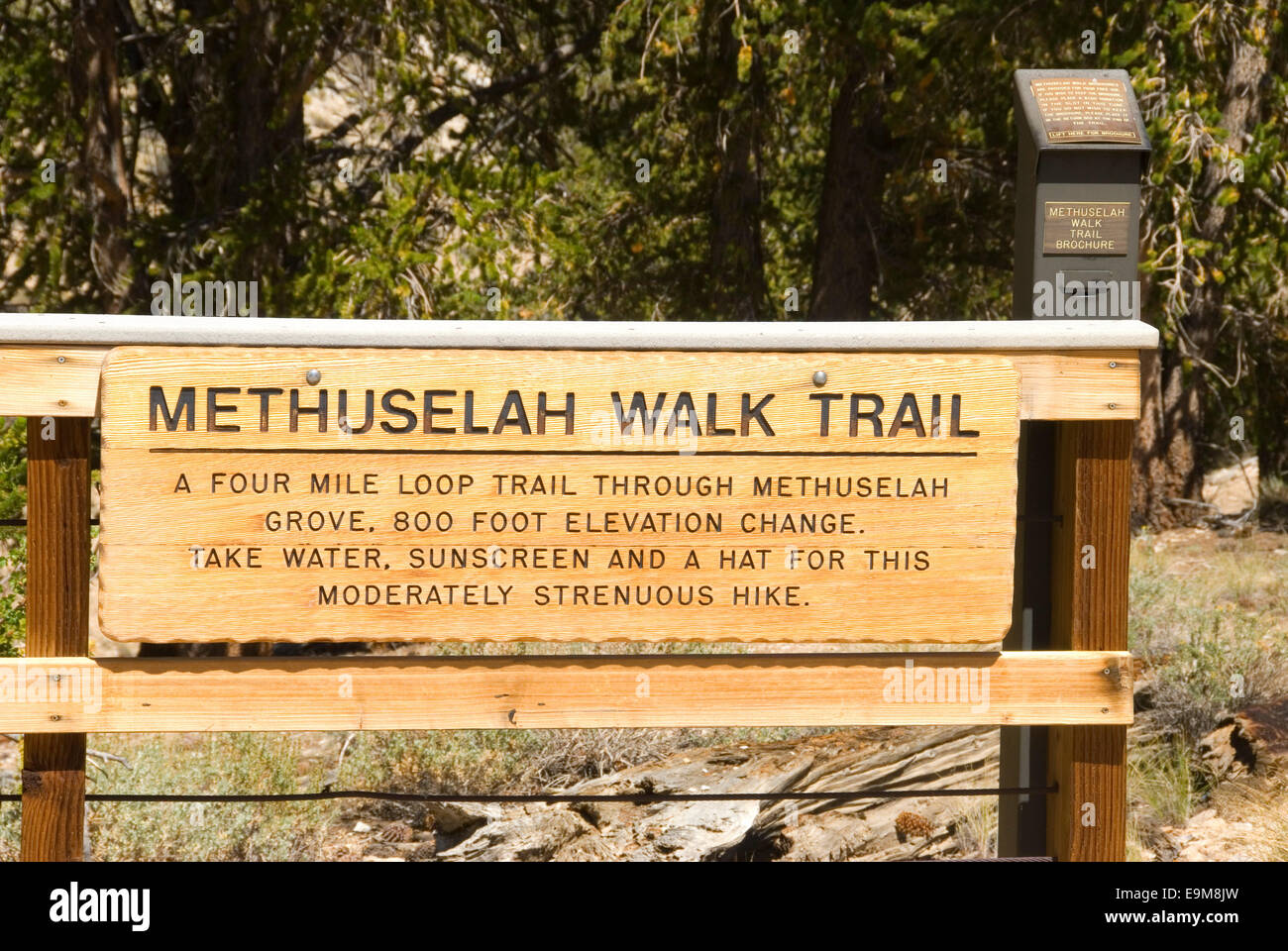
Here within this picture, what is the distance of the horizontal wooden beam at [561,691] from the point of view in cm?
297

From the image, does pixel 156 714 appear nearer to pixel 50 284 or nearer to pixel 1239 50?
pixel 50 284

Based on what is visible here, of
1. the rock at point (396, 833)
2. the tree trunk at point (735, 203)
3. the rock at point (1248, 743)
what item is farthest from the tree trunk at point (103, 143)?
the rock at point (1248, 743)

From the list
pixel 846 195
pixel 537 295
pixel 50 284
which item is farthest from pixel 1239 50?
pixel 50 284

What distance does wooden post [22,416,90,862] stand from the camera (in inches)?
118

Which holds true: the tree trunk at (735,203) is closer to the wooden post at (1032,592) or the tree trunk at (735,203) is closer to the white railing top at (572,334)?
the wooden post at (1032,592)

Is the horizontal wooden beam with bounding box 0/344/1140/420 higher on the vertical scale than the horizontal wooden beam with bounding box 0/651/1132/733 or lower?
higher

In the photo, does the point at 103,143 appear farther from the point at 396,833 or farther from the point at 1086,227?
the point at 1086,227

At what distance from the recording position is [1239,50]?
9148mm

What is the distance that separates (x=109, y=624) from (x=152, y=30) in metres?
7.48

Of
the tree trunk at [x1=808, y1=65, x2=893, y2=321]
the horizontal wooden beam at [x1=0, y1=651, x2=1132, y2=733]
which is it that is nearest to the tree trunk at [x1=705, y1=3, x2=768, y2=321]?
the tree trunk at [x1=808, y1=65, x2=893, y2=321]

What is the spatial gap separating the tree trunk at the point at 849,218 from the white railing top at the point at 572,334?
7.14 meters

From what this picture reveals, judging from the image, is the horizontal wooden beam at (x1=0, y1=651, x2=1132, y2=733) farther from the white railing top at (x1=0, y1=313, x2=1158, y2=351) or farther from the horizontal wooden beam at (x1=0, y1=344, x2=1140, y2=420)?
the white railing top at (x1=0, y1=313, x2=1158, y2=351)

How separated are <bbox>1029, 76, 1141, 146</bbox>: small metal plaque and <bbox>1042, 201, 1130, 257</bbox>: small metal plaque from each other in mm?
161

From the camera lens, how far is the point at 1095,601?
3139mm
